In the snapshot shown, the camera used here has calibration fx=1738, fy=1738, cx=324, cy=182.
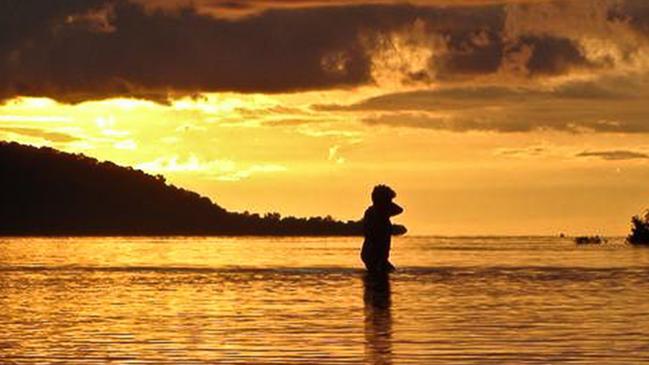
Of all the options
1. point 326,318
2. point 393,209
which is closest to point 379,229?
point 393,209

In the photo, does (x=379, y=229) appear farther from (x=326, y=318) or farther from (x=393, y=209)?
(x=326, y=318)

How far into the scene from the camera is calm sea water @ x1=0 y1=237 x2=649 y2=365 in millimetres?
39562

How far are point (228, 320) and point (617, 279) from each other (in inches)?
1267

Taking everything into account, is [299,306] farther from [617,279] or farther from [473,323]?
[617,279]

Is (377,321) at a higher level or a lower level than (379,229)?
lower

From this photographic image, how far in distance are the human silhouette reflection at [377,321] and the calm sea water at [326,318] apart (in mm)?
68

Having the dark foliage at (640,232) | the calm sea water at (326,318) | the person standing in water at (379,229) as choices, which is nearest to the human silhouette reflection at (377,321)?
the calm sea water at (326,318)

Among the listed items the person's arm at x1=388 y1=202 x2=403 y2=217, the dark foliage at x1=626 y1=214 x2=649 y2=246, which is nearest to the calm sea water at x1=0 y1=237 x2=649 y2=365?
the person's arm at x1=388 y1=202 x2=403 y2=217

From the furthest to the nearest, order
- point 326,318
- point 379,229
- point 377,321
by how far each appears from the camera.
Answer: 1. point 379,229
2. point 326,318
3. point 377,321

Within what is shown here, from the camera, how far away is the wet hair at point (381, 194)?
86.9m

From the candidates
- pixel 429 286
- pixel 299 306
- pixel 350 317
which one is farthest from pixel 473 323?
pixel 429 286

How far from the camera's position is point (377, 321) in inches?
1965

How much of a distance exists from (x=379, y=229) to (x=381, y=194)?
1.77m

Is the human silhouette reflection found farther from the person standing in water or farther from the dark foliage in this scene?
the dark foliage
